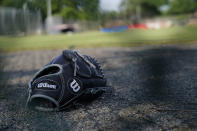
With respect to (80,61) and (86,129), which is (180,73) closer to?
(80,61)

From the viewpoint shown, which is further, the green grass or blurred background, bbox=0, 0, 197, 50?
the green grass

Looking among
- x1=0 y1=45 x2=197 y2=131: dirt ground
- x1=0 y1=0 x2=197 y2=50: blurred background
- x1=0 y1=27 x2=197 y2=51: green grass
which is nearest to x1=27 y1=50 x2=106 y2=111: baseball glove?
x1=0 y1=45 x2=197 y2=131: dirt ground

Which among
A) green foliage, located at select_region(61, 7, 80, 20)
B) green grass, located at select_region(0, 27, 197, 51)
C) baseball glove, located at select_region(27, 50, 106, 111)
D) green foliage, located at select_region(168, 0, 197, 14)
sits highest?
green foliage, located at select_region(168, 0, 197, 14)

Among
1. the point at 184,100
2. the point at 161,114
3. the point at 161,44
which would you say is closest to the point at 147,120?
the point at 161,114

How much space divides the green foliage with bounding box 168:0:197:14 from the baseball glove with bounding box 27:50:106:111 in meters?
36.1

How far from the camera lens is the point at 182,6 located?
124ft

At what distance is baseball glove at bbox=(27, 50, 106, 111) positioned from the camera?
150 cm

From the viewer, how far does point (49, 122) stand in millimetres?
1364

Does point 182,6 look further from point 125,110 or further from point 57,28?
point 125,110

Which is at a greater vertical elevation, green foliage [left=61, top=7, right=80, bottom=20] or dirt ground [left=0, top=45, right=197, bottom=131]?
green foliage [left=61, top=7, right=80, bottom=20]

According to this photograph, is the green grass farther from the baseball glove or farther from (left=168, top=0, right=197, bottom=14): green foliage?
(left=168, top=0, right=197, bottom=14): green foliage

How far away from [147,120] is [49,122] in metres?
0.46

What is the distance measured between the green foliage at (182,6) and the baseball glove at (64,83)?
118 ft

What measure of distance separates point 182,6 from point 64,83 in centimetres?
3871
